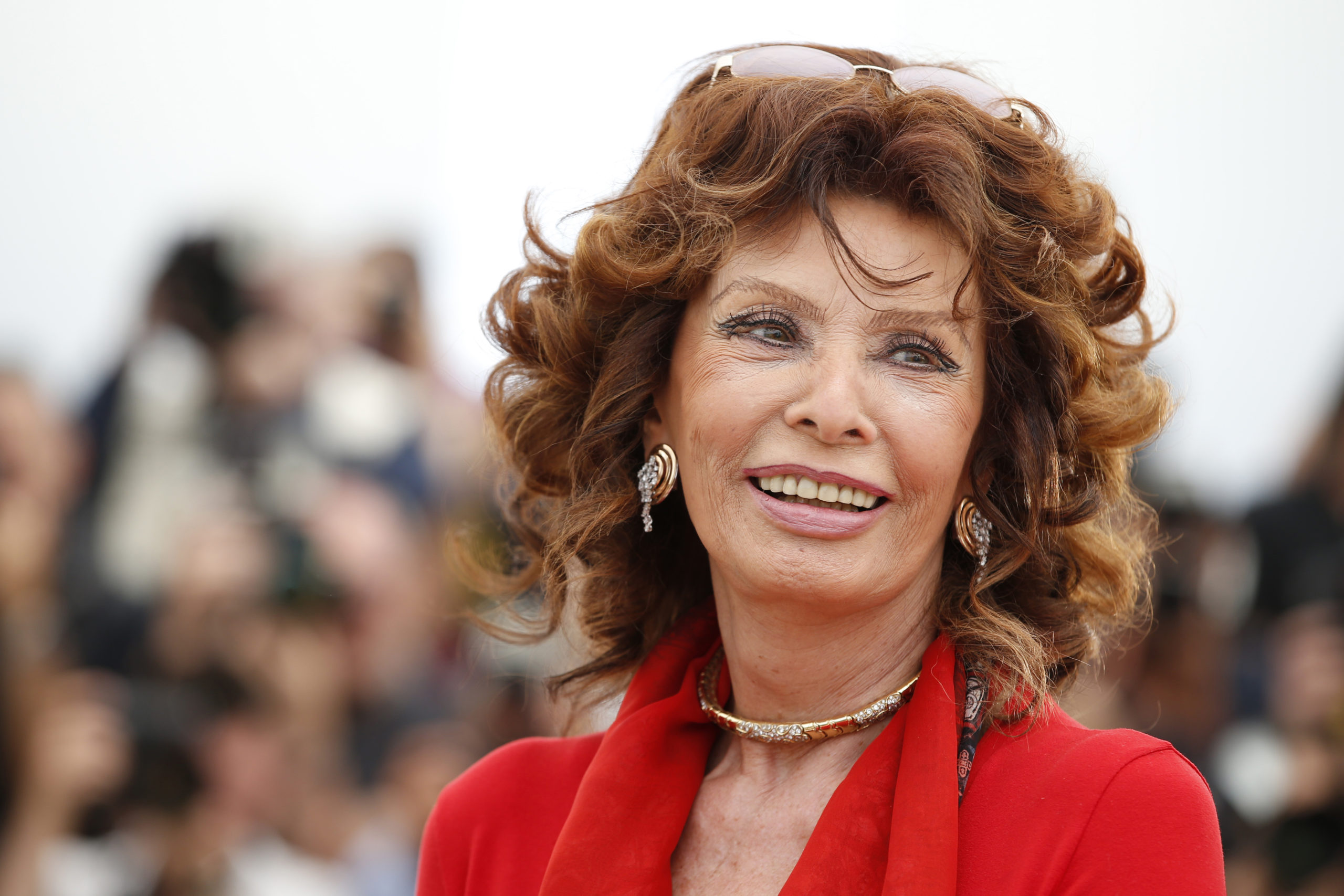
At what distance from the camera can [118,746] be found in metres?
4.27

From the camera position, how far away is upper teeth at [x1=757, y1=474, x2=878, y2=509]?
2074 millimetres

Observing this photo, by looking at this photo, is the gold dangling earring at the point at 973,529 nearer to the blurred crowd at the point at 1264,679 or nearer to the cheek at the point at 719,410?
the cheek at the point at 719,410

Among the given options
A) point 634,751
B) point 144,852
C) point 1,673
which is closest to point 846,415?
point 634,751

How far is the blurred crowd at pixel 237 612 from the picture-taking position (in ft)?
14.0

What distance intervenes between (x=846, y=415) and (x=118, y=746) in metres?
3.21

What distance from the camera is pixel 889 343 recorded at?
2.08 meters

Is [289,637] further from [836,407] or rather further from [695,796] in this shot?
[836,407]

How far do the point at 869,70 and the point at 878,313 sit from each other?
457 mm

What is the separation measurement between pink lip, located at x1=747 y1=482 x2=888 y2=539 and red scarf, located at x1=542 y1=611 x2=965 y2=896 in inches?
10.0

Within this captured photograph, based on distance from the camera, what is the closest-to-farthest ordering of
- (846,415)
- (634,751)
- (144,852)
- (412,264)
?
(846,415), (634,751), (144,852), (412,264)

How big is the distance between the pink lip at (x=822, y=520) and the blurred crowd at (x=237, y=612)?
97.5 inches

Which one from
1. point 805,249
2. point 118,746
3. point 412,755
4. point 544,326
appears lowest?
point 412,755

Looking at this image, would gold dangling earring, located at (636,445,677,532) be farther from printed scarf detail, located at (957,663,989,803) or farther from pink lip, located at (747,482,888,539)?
printed scarf detail, located at (957,663,989,803)

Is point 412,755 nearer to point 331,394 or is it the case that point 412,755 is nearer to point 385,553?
point 385,553
